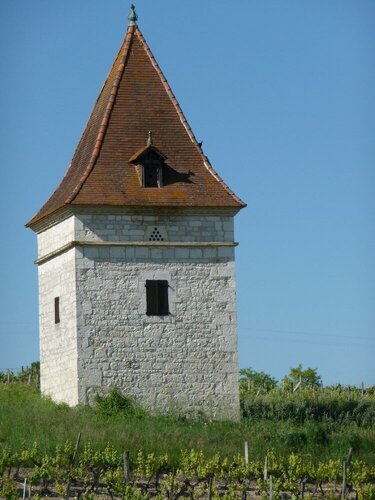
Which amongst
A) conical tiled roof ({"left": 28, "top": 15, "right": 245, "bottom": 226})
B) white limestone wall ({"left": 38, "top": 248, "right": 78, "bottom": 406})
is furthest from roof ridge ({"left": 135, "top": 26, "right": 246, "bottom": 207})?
white limestone wall ({"left": 38, "top": 248, "right": 78, "bottom": 406})

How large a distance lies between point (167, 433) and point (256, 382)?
20495 millimetres

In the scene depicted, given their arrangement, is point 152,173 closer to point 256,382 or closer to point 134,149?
point 134,149

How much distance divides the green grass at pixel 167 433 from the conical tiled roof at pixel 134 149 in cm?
491

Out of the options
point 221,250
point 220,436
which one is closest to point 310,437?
point 220,436

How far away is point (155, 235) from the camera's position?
41.2 metres

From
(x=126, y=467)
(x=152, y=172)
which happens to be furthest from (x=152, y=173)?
(x=126, y=467)

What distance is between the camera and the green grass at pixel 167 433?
37469 millimetres

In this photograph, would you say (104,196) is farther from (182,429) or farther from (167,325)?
(182,429)

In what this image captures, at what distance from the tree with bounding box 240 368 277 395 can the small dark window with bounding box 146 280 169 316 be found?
14.1 metres

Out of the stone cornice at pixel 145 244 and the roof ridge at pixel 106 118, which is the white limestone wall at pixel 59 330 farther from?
the roof ridge at pixel 106 118

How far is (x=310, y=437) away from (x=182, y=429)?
9.73 feet

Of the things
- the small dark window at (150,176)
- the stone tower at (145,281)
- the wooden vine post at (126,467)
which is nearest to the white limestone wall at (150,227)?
the stone tower at (145,281)

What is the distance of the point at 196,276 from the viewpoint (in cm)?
4128

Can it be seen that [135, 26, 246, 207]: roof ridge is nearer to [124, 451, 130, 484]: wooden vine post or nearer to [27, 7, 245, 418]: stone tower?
[27, 7, 245, 418]: stone tower
